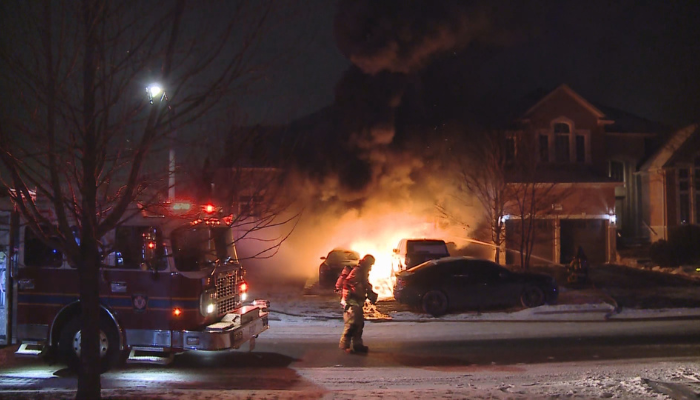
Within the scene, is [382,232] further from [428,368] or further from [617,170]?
[428,368]

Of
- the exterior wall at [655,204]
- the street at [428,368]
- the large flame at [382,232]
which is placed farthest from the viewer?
the exterior wall at [655,204]

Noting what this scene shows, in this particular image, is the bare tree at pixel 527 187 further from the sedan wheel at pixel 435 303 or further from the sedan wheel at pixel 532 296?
the sedan wheel at pixel 435 303

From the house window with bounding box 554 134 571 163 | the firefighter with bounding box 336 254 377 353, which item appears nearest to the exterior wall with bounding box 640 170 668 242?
the house window with bounding box 554 134 571 163

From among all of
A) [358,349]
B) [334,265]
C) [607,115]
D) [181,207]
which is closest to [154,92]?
[181,207]

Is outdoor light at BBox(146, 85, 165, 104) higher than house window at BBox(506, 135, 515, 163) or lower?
lower

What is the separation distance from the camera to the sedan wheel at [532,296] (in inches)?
557

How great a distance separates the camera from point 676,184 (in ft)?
82.7

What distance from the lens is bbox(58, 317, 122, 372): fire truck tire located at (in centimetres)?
796

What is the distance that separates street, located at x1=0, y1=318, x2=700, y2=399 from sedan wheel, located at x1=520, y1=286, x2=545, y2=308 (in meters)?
2.28

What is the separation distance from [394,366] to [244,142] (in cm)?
407

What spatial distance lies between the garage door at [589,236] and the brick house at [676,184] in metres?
2.55

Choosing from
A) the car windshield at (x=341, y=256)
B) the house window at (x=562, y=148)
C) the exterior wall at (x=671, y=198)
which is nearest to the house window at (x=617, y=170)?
the exterior wall at (x=671, y=198)

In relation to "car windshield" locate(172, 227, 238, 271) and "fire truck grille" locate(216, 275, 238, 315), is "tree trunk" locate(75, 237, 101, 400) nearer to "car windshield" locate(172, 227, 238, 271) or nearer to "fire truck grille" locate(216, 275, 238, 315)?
"car windshield" locate(172, 227, 238, 271)

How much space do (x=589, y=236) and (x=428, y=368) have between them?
18.2 metres
